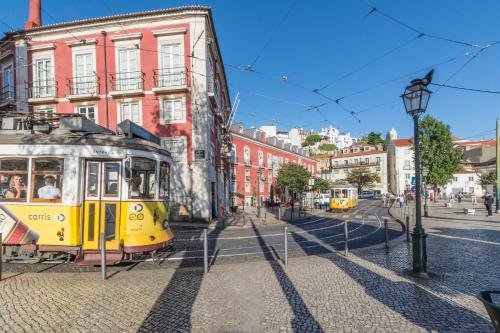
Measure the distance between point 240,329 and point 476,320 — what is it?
3581 millimetres

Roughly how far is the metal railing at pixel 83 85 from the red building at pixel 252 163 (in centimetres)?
1613

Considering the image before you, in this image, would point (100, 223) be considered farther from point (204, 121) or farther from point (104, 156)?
point (204, 121)

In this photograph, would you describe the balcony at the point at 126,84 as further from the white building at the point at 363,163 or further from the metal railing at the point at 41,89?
the white building at the point at 363,163

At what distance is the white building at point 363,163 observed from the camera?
233 feet

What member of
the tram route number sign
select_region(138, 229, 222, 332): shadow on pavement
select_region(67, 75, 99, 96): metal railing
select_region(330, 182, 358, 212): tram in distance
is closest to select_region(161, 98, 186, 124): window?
the tram route number sign

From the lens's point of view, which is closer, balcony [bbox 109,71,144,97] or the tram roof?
the tram roof

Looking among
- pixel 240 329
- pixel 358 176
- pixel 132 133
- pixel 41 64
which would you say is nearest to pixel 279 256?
pixel 240 329

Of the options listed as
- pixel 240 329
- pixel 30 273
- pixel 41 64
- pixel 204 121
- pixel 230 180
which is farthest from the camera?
pixel 230 180

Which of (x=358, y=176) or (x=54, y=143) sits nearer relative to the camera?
(x=54, y=143)

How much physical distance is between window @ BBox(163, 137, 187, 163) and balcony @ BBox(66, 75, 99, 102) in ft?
20.8

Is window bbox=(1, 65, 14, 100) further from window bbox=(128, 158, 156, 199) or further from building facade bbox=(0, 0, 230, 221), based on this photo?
window bbox=(128, 158, 156, 199)

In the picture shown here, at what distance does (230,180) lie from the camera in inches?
1267

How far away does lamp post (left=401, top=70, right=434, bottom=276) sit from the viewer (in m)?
6.70

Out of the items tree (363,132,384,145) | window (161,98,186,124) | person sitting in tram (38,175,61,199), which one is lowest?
person sitting in tram (38,175,61,199)
